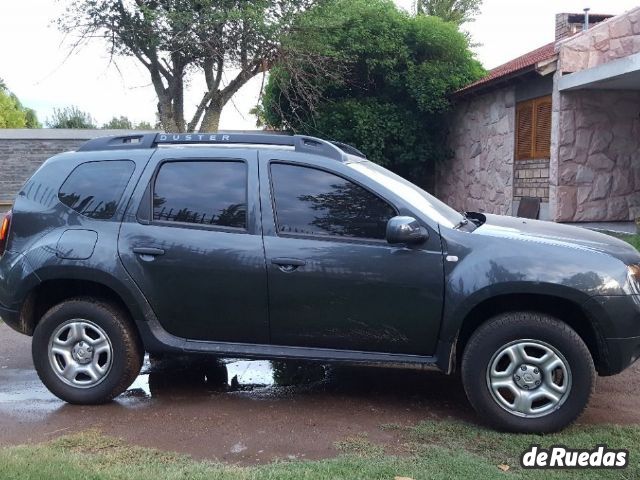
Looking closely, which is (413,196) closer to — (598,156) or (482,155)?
(598,156)

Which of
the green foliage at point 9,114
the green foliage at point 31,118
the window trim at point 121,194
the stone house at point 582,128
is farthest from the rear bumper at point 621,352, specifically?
the green foliage at point 31,118

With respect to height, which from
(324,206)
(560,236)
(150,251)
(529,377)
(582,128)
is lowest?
(529,377)

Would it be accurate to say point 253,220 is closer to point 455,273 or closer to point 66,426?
point 455,273

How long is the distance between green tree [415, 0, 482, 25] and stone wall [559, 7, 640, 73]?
16.3 meters

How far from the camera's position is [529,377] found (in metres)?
4.20

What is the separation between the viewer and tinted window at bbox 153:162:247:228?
185 inches

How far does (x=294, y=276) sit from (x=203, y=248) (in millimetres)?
669

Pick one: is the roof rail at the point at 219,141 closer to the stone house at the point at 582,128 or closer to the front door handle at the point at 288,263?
the front door handle at the point at 288,263

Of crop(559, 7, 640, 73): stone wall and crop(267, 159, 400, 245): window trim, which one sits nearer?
crop(267, 159, 400, 245): window trim

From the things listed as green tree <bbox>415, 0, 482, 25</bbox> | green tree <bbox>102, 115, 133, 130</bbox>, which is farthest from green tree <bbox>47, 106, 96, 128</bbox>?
green tree <bbox>415, 0, 482, 25</bbox>

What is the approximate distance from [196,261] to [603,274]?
8.73 ft

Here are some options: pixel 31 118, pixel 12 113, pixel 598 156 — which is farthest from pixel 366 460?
pixel 31 118

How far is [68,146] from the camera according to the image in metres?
16.5

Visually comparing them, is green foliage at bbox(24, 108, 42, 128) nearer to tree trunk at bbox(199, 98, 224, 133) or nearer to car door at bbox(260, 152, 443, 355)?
tree trunk at bbox(199, 98, 224, 133)
